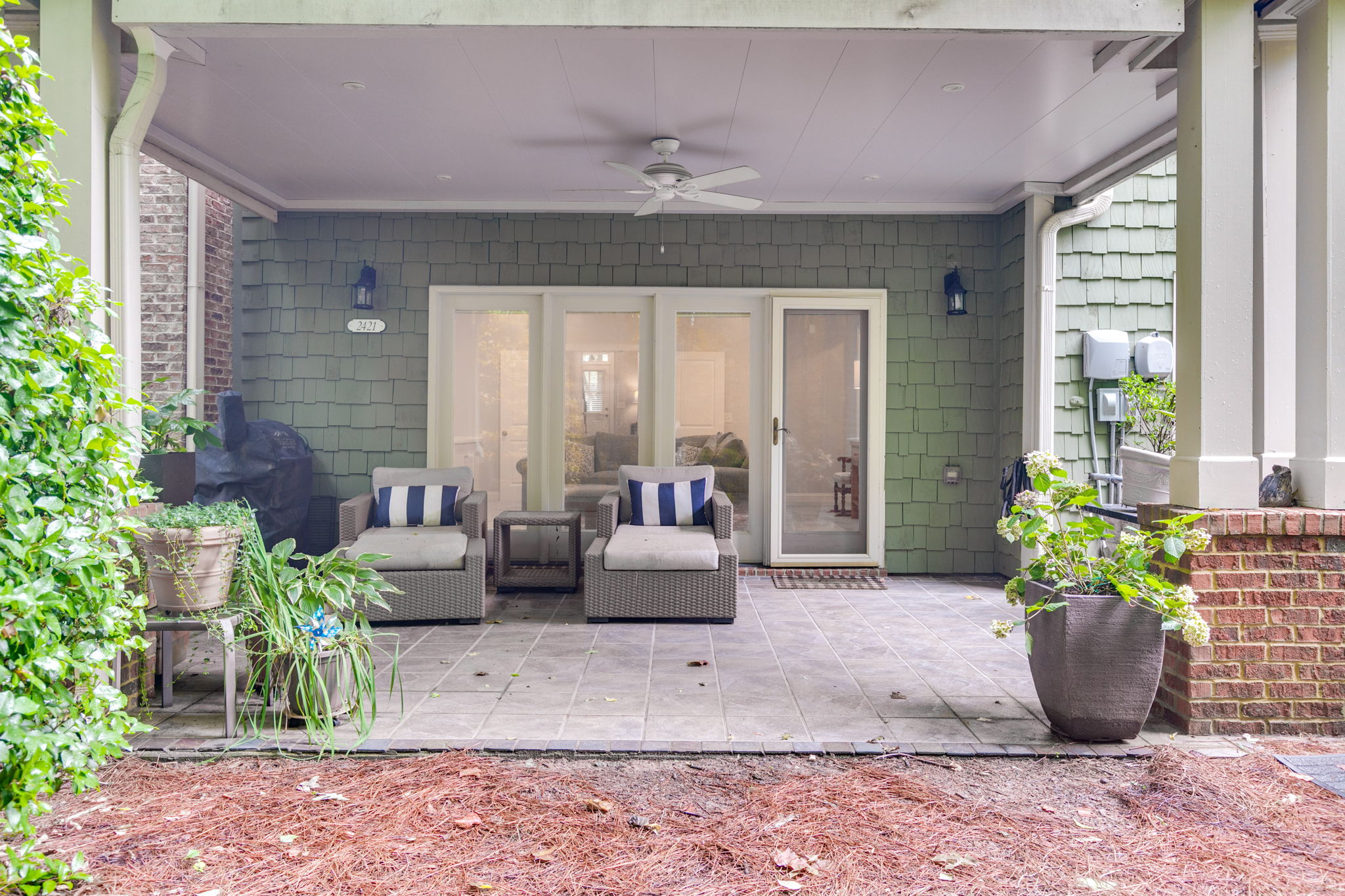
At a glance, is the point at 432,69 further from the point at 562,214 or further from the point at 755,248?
the point at 755,248

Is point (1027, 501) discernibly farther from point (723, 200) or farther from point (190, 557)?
point (190, 557)

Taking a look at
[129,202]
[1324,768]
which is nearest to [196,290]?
[129,202]

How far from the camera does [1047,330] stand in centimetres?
522

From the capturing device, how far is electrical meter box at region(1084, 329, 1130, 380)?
515 cm

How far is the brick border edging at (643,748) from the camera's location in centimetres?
258

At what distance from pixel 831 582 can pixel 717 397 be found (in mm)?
1559

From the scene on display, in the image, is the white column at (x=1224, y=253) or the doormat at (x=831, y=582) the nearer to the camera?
the white column at (x=1224, y=253)

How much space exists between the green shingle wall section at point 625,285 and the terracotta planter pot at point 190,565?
9.89 feet

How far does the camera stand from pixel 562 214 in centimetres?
589

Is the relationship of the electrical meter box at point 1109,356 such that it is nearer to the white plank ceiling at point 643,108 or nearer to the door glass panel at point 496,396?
the white plank ceiling at point 643,108

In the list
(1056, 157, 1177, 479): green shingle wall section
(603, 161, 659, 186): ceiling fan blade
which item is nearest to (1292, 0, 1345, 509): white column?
(1056, 157, 1177, 479): green shingle wall section

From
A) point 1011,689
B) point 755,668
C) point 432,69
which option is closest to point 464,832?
point 755,668

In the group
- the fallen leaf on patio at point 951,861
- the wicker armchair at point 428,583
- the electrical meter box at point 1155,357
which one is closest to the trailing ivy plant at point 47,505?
the fallen leaf on patio at point 951,861

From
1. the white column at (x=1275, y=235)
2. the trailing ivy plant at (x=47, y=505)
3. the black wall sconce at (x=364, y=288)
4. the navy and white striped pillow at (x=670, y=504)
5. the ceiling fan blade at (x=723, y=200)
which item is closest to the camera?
the trailing ivy plant at (x=47, y=505)
